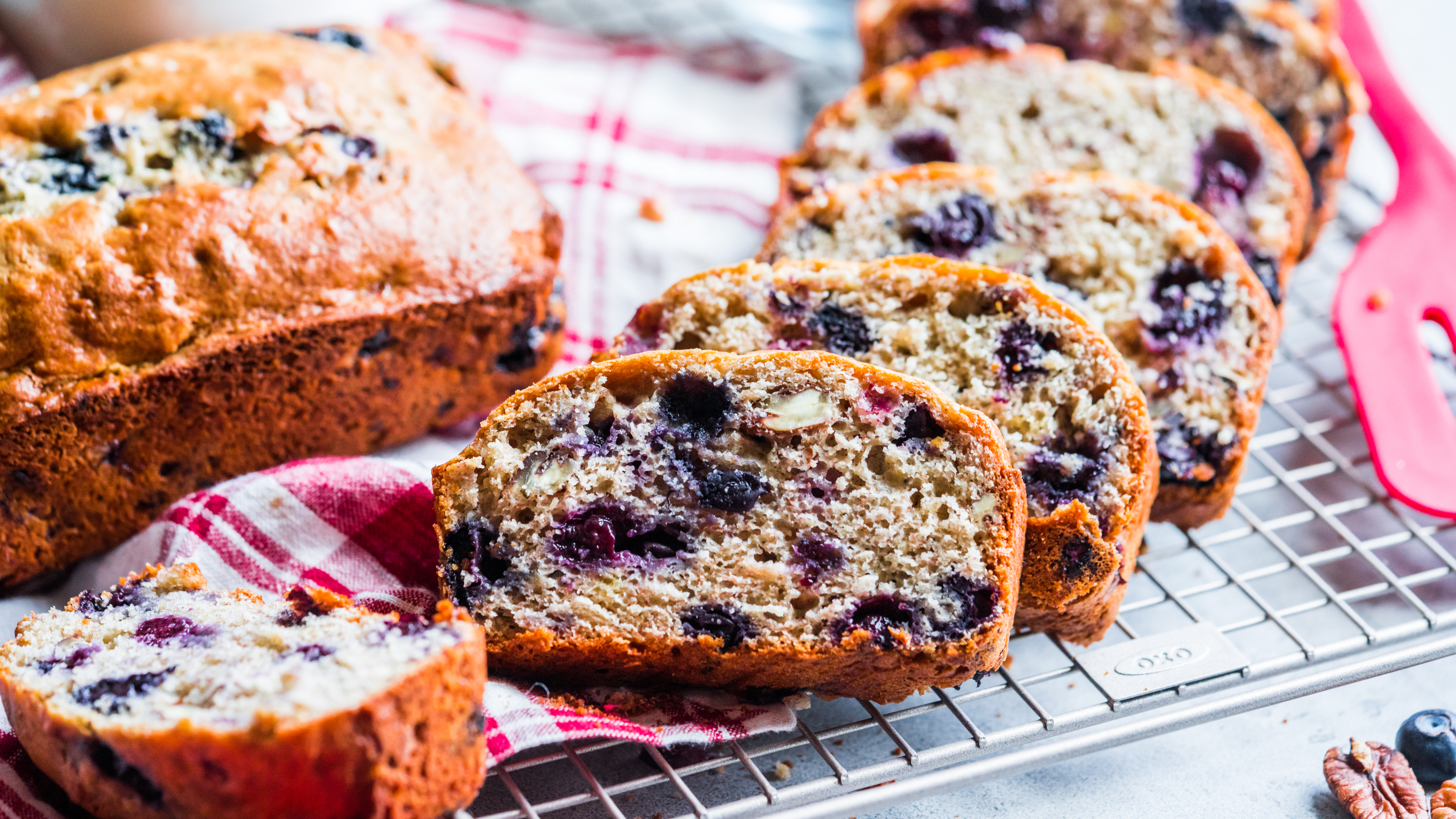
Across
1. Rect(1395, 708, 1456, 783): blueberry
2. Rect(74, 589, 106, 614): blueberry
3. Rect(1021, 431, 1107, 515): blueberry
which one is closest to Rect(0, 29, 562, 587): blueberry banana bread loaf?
Rect(74, 589, 106, 614): blueberry

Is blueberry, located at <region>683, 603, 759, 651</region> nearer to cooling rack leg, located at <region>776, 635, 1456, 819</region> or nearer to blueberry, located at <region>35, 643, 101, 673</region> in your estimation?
cooling rack leg, located at <region>776, 635, 1456, 819</region>

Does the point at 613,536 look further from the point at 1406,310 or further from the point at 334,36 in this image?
the point at 1406,310

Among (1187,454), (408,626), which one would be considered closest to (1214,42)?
(1187,454)

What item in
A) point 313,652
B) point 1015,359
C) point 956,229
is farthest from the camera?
point 956,229

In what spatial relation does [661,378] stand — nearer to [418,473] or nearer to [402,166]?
[418,473]

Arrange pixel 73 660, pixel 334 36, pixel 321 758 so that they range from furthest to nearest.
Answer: pixel 334 36 < pixel 73 660 < pixel 321 758

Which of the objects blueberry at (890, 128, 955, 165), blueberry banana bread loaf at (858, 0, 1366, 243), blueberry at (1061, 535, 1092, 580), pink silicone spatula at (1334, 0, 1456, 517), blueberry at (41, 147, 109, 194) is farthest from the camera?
blueberry banana bread loaf at (858, 0, 1366, 243)

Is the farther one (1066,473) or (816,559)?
(1066,473)
